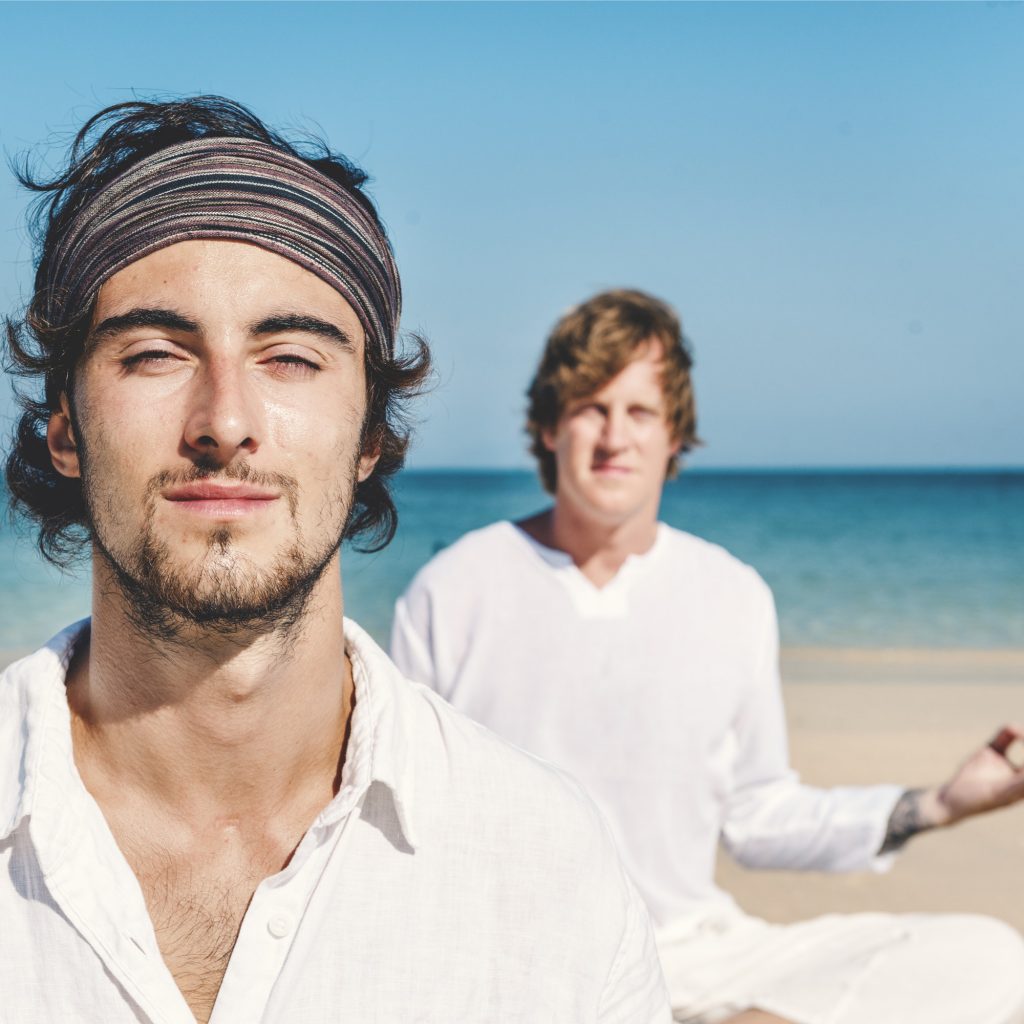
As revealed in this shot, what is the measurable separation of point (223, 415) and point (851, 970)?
8.56 feet

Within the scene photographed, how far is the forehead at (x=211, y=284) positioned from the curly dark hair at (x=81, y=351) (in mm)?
102

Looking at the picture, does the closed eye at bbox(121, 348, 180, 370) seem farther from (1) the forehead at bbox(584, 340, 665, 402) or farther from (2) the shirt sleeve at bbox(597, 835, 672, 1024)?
(1) the forehead at bbox(584, 340, 665, 402)

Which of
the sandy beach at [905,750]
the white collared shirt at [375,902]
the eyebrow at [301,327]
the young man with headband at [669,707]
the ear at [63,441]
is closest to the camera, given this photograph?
the white collared shirt at [375,902]

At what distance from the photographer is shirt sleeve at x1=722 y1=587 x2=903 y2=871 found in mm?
3797

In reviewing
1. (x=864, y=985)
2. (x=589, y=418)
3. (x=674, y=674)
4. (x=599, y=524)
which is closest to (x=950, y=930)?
(x=864, y=985)

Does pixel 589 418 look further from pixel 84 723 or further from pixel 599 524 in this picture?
pixel 84 723

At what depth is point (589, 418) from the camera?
4.40 m

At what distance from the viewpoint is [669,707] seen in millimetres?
4090

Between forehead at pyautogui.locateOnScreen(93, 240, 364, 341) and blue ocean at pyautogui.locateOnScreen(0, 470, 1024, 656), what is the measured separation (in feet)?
2.98

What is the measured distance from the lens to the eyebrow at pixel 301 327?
2129mm

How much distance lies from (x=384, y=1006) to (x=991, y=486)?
262 feet

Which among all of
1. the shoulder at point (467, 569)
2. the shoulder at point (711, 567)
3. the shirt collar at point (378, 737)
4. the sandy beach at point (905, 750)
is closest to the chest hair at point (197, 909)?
the shirt collar at point (378, 737)

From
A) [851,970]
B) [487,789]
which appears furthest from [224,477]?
[851,970]

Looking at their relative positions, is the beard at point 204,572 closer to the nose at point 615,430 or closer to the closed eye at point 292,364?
the closed eye at point 292,364
